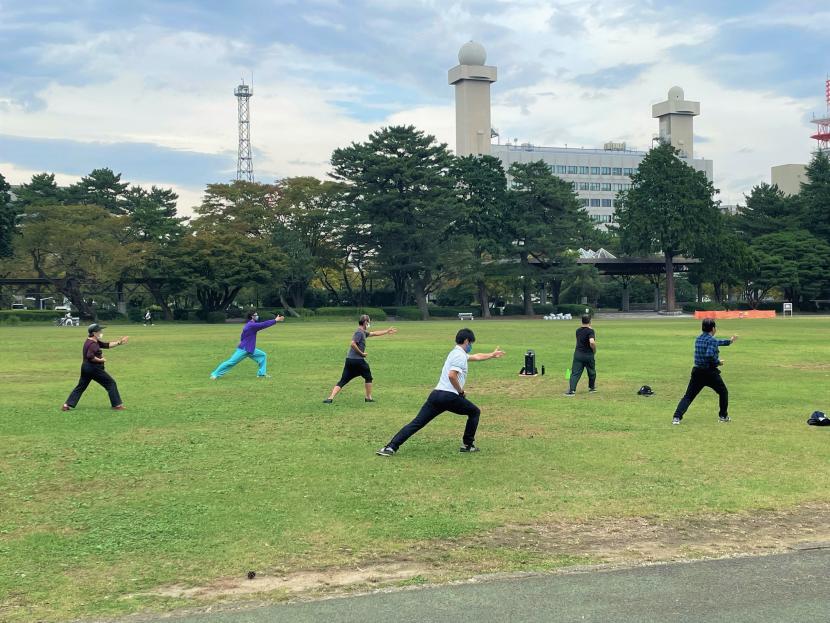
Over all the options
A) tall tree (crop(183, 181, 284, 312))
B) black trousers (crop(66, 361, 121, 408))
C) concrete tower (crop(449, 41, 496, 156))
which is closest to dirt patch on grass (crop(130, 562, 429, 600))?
black trousers (crop(66, 361, 121, 408))

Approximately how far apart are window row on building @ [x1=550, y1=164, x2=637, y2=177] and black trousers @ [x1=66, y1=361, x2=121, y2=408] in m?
144

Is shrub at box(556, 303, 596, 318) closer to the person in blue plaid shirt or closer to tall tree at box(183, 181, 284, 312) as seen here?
tall tree at box(183, 181, 284, 312)

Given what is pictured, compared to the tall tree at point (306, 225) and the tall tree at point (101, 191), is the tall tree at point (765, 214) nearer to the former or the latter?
the tall tree at point (306, 225)

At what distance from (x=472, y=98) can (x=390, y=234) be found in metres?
79.5

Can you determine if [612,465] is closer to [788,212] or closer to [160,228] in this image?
[160,228]

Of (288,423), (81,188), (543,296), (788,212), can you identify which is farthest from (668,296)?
(288,423)

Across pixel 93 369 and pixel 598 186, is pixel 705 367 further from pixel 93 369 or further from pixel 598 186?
pixel 598 186

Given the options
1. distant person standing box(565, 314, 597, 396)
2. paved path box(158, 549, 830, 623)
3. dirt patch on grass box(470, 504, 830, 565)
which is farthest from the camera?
distant person standing box(565, 314, 597, 396)

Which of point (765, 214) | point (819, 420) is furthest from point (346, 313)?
point (819, 420)

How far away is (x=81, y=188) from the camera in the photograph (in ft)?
283

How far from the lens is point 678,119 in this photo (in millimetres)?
168875

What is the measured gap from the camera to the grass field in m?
6.45

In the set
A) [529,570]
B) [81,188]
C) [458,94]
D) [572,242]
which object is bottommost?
[529,570]

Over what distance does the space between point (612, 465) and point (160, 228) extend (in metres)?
65.3
